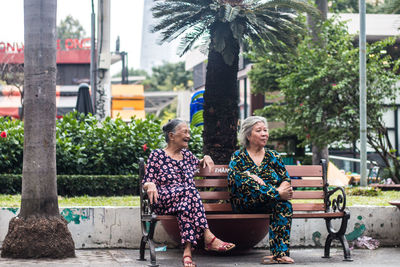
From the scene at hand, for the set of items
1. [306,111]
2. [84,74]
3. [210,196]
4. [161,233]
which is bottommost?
[161,233]

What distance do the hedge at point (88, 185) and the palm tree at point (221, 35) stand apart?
10.9 ft

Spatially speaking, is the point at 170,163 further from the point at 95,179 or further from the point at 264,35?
the point at 95,179

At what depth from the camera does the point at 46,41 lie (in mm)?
6734

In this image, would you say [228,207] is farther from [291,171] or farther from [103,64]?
[103,64]

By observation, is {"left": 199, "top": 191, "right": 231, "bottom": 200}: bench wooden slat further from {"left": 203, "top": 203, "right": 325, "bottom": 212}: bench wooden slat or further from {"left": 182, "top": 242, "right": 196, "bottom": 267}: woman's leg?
{"left": 182, "top": 242, "right": 196, "bottom": 267}: woman's leg

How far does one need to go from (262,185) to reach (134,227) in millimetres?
1824

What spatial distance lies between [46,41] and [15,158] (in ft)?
17.3

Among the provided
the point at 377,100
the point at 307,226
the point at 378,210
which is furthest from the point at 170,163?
the point at 377,100

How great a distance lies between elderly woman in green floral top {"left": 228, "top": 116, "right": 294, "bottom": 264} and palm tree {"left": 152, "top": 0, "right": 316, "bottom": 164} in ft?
4.71

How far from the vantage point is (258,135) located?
6977 mm

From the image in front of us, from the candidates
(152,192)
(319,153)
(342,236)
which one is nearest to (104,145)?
(152,192)

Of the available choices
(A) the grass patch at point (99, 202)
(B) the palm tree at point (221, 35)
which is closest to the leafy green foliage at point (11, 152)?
(A) the grass patch at point (99, 202)

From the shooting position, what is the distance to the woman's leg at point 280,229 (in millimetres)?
6633

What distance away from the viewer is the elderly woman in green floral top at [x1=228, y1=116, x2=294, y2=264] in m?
6.66
